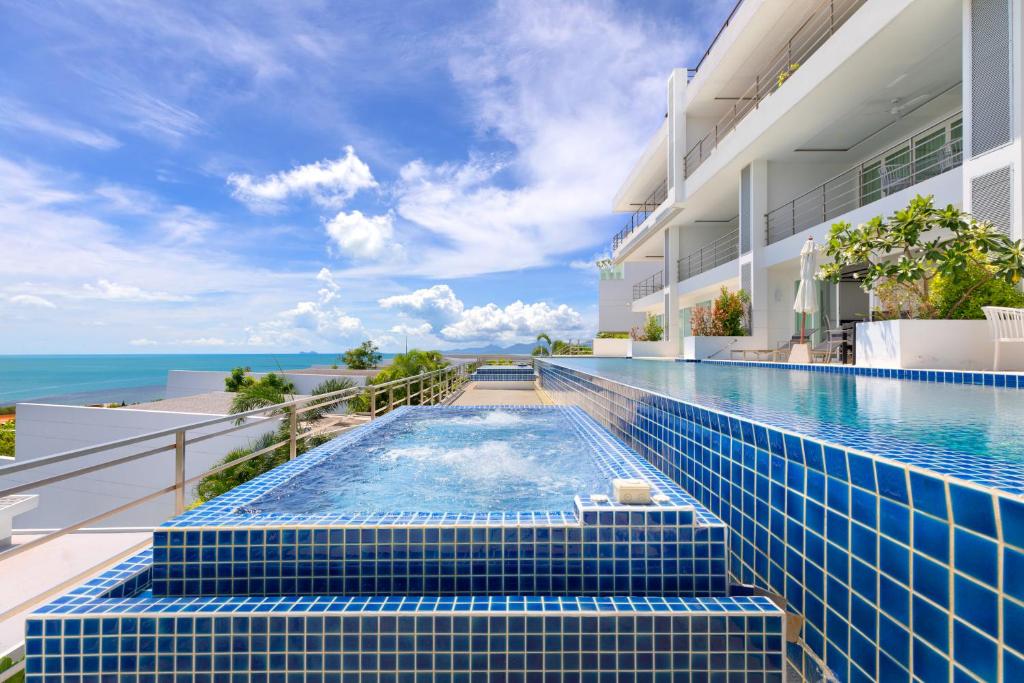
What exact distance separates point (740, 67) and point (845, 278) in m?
5.17

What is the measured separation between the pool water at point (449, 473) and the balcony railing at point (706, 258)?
38.0ft

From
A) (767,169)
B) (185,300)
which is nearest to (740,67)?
(767,169)

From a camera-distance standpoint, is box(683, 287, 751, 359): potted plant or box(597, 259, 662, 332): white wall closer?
box(683, 287, 751, 359): potted plant

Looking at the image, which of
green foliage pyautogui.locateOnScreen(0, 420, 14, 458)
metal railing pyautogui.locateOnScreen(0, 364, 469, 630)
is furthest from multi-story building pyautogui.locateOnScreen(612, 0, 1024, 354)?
green foliage pyautogui.locateOnScreen(0, 420, 14, 458)

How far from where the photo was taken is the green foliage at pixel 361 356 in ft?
121

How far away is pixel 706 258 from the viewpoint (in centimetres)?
1565

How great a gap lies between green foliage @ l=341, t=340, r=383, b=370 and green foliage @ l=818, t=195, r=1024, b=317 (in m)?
34.2

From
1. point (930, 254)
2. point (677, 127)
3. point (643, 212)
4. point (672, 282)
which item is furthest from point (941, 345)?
point (643, 212)

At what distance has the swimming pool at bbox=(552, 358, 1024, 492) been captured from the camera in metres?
1.52

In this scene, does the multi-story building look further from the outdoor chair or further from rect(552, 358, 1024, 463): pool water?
rect(552, 358, 1024, 463): pool water

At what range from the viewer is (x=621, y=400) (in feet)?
15.4

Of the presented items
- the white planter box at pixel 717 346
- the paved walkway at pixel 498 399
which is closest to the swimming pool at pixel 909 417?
the paved walkway at pixel 498 399

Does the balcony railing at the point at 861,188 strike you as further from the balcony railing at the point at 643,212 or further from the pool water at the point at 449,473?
the pool water at the point at 449,473

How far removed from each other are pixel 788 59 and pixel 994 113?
19.5 feet
